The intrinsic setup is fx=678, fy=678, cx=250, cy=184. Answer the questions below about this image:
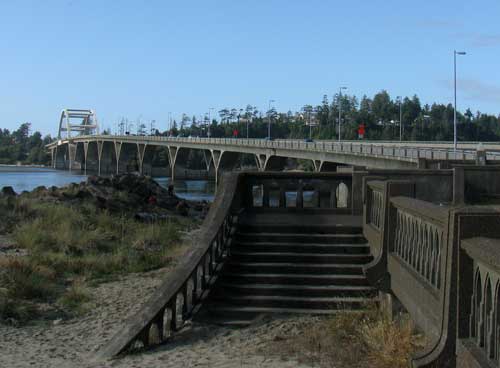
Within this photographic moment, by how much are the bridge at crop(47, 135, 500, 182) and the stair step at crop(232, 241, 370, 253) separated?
28.0 feet

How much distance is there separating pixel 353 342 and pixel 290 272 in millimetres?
2518

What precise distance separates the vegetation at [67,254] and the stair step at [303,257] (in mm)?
2542

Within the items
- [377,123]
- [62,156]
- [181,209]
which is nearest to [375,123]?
[377,123]

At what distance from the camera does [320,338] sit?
7.45m

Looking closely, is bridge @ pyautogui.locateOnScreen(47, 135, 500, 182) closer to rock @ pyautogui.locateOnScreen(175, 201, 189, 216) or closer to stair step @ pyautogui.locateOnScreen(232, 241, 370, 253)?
rock @ pyautogui.locateOnScreen(175, 201, 189, 216)

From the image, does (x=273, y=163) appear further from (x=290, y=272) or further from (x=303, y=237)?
(x=290, y=272)

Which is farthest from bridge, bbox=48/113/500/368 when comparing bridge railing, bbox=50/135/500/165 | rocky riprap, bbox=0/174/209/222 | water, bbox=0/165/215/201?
water, bbox=0/165/215/201

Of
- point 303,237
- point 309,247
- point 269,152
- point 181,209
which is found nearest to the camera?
point 309,247

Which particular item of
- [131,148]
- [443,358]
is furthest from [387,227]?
[131,148]

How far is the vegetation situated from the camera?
10.4 metres

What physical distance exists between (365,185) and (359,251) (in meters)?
1.15

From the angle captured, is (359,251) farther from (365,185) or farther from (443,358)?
(443,358)

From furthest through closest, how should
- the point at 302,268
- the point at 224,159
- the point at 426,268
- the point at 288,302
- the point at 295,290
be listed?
the point at 224,159 → the point at 302,268 → the point at 295,290 → the point at 288,302 → the point at 426,268

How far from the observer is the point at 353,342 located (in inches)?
284
